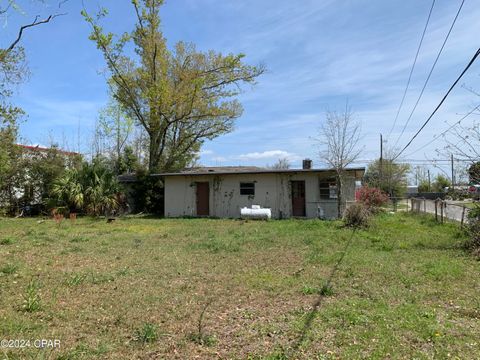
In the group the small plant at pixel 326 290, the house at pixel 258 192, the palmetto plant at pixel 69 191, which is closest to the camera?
the small plant at pixel 326 290

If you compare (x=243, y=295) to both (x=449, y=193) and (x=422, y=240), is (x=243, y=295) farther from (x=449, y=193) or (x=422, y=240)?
(x=449, y=193)

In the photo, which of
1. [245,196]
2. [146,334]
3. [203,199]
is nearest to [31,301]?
[146,334]

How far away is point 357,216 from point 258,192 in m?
7.54

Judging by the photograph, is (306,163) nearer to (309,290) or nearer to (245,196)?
(245,196)

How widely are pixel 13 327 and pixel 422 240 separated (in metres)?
10.6

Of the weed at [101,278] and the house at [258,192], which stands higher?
the house at [258,192]

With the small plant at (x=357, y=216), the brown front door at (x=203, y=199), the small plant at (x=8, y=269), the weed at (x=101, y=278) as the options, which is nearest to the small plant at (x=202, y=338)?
the weed at (x=101, y=278)

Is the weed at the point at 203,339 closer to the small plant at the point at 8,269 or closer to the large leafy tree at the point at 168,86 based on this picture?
the small plant at the point at 8,269

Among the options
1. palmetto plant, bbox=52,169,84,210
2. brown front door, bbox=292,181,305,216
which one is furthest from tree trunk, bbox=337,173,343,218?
palmetto plant, bbox=52,169,84,210

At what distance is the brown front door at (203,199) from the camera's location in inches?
892

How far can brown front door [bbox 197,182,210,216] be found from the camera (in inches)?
892

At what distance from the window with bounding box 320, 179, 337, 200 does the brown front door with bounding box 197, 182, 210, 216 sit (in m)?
6.60

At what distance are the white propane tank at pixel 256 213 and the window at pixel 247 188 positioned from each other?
169 centimetres

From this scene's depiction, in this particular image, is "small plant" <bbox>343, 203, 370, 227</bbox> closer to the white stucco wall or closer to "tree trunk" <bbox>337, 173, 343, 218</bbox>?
"tree trunk" <bbox>337, 173, 343, 218</bbox>
